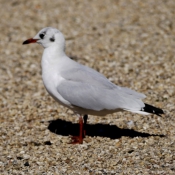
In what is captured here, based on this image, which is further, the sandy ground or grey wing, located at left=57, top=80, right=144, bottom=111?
grey wing, located at left=57, top=80, right=144, bottom=111

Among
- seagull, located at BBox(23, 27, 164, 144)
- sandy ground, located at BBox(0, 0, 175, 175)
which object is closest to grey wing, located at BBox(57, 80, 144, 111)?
seagull, located at BBox(23, 27, 164, 144)

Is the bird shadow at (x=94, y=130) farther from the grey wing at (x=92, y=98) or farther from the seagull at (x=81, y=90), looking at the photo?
the grey wing at (x=92, y=98)

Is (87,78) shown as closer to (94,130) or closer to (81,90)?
(81,90)

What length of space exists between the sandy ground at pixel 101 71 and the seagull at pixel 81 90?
0.43 meters

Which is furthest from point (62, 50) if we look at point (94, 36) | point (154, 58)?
point (94, 36)

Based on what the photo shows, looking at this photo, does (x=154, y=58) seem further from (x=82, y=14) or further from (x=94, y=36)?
(x=82, y=14)

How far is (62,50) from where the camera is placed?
554 centimetres

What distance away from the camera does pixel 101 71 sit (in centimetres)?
734

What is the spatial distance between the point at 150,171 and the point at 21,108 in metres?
2.51

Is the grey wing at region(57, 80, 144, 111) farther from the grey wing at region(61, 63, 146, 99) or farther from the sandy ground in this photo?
the sandy ground

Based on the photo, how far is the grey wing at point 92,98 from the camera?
5188mm

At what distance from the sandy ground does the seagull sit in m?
0.43

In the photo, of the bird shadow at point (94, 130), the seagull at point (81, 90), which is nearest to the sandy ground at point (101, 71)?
the bird shadow at point (94, 130)

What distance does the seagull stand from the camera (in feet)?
17.0
